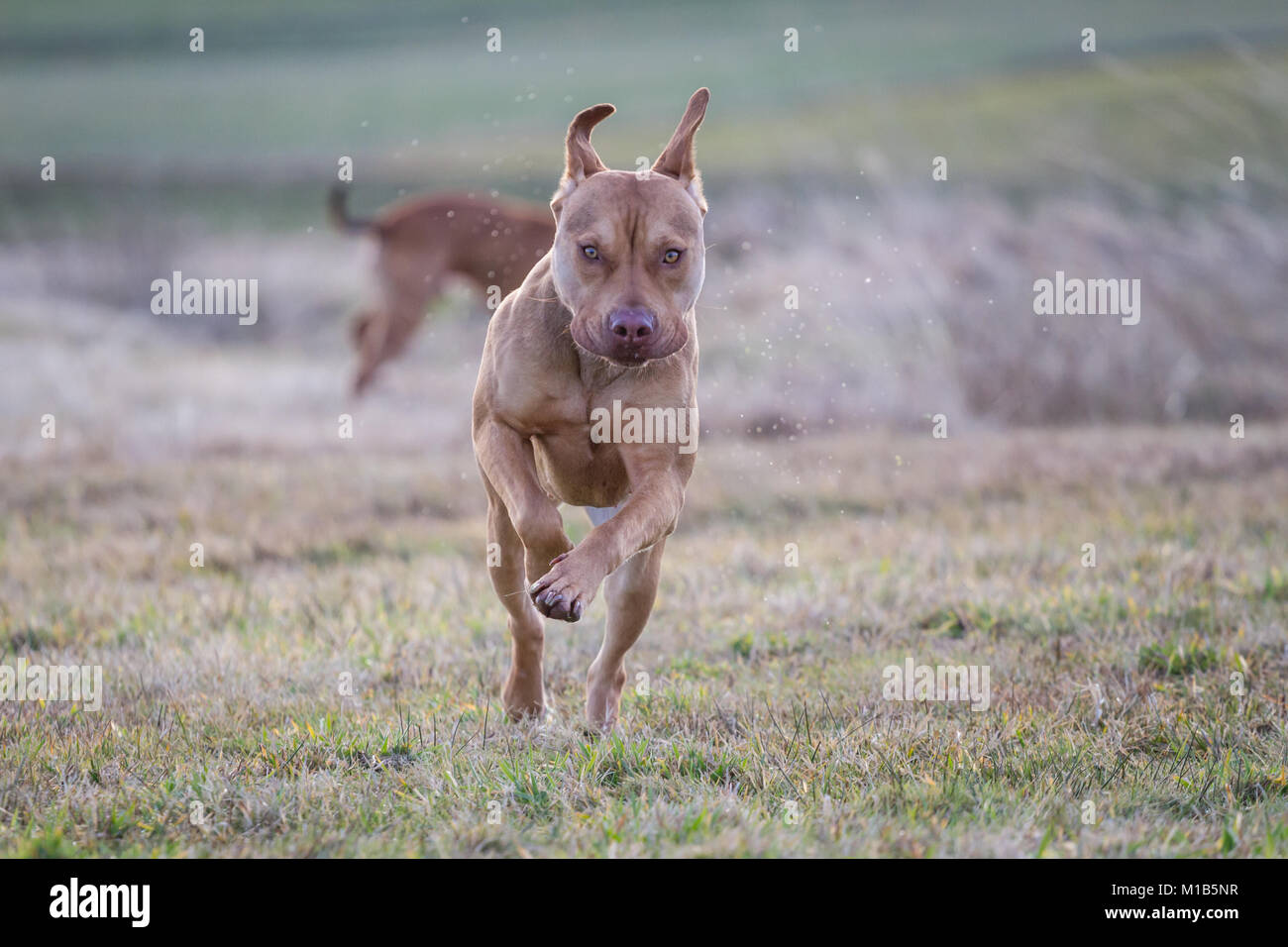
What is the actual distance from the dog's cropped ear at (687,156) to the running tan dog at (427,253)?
6.09m

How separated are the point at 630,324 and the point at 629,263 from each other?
278 mm

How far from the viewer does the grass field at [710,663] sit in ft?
12.6

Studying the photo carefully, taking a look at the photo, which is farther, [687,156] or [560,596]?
[687,156]

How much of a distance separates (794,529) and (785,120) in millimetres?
24582

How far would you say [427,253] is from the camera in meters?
12.0

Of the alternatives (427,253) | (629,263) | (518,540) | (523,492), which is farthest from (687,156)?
(427,253)

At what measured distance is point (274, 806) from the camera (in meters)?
3.88

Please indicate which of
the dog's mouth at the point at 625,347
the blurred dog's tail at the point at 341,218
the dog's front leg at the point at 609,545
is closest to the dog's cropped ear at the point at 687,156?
the dog's mouth at the point at 625,347

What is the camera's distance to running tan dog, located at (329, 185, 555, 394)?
11.0 m

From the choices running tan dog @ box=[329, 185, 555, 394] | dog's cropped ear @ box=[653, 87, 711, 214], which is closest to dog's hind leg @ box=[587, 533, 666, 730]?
dog's cropped ear @ box=[653, 87, 711, 214]

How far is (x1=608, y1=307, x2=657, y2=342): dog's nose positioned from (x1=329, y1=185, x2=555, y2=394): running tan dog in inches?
266

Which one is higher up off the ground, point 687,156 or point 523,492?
point 687,156

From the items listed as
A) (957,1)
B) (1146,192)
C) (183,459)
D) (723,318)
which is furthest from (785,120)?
(183,459)

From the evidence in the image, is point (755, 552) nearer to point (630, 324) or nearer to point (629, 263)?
point (629, 263)
